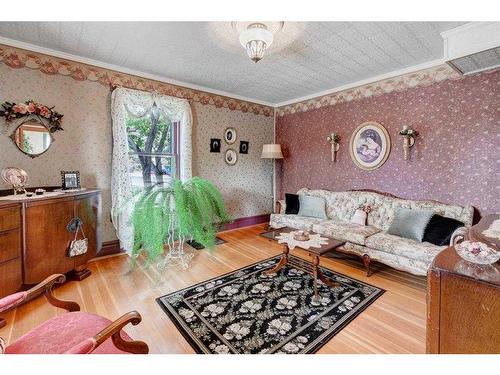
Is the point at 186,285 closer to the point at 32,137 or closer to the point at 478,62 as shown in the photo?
the point at 32,137

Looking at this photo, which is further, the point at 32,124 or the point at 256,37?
the point at 32,124

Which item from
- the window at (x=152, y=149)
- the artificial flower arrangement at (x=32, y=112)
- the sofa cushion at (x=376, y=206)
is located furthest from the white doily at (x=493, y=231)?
the artificial flower arrangement at (x=32, y=112)

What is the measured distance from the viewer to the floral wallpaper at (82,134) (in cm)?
261

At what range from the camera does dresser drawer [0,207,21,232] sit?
1936mm

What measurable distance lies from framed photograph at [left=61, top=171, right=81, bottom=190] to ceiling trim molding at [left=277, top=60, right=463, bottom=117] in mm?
3834

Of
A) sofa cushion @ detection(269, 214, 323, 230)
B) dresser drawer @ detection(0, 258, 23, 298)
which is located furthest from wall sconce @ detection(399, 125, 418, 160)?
dresser drawer @ detection(0, 258, 23, 298)

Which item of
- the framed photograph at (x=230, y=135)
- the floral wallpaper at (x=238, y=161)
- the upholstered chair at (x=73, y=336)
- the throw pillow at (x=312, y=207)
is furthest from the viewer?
the framed photograph at (x=230, y=135)

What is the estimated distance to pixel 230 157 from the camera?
454 cm

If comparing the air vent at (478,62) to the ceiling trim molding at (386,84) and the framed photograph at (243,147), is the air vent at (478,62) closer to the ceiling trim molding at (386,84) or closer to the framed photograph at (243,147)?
the ceiling trim molding at (386,84)

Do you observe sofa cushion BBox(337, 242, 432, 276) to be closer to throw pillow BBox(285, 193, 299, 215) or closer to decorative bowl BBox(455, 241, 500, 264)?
throw pillow BBox(285, 193, 299, 215)

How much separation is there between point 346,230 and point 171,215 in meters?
2.27

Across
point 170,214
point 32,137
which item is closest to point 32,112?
point 32,137

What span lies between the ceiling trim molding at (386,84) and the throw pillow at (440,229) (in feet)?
5.67
